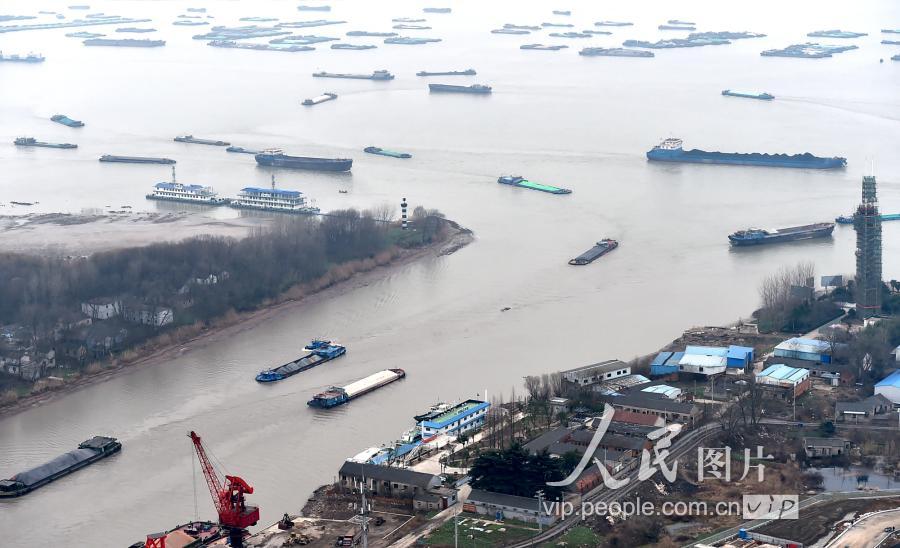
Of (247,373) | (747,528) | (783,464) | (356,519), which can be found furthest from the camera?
(247,373)

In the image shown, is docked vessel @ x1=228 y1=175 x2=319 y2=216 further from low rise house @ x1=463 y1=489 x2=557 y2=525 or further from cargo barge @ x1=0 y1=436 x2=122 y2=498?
low rise house @ x1=463 y1=489 x2=557 y2=525

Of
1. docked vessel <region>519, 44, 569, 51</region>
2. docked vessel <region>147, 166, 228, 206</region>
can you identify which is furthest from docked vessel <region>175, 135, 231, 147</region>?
docked vessel <region>519, 44, 569, 51</region>

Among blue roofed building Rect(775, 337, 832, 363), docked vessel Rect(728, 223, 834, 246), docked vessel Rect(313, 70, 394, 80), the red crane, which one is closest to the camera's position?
the red crane

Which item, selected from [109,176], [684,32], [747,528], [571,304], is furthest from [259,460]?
[684,32]

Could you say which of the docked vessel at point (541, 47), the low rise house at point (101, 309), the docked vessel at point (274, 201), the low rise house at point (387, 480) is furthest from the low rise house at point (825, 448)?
the docked vessel at point (541, 47)

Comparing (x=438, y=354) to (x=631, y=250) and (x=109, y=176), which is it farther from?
(x=109, y=176)

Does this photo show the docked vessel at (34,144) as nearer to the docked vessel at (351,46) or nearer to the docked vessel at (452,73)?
the docked vessel at (452,73)
